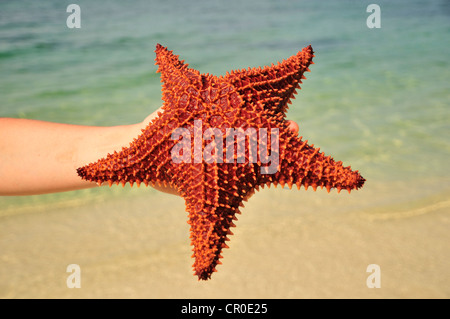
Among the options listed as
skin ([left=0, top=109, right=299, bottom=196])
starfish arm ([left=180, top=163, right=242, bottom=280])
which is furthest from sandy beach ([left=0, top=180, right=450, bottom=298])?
starfish arm ([left=180, top=163, right=242, bottom=280])

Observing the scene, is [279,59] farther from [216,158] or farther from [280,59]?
[216,158]

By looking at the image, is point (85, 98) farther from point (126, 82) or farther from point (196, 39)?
point (196, 39)

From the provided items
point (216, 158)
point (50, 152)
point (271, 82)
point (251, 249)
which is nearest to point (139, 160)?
point (216, 158)

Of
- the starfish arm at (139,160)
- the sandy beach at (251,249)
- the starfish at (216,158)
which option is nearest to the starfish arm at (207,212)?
the starfish at (216,158)

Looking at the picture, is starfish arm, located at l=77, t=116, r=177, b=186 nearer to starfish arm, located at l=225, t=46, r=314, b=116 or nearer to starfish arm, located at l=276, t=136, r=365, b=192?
starfish arm, located at l=225, t=46, r=314, b=116

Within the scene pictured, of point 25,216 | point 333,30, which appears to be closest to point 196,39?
point 333,30

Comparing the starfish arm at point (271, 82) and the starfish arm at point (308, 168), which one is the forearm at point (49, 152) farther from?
the starfish arm at point (308, 168)
